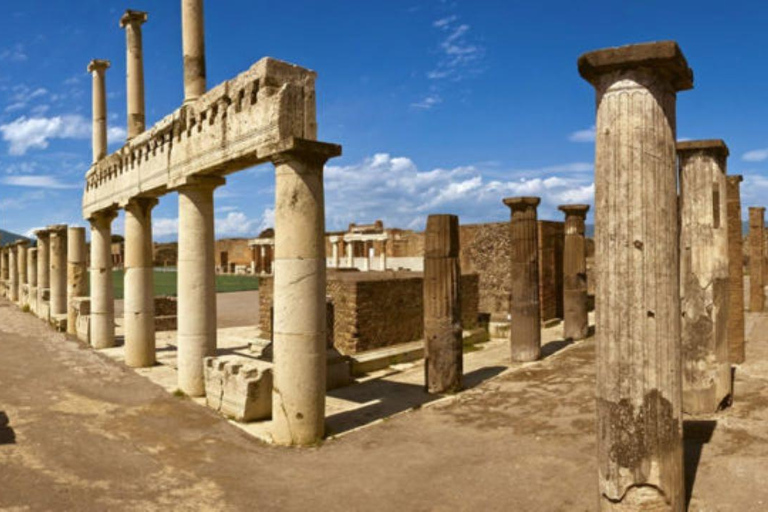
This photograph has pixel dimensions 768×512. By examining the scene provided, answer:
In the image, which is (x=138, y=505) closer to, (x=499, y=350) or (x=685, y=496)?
(x=685, y=496)

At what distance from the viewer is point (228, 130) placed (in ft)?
24.8

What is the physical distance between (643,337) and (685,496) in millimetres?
1754

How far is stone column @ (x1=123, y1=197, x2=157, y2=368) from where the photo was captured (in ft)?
35.9

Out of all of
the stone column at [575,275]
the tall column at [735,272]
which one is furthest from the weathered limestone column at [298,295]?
the stone column at [575,275]

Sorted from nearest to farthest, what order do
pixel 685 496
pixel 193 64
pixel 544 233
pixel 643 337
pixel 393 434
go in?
1. pixel 643 337
2. pixel 685 496
3. pixel 393 434
4. pixel 193 64
5. pixel 544 233

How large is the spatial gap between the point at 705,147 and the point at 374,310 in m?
7.13

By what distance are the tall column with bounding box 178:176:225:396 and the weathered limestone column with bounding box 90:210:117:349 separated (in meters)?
5.21

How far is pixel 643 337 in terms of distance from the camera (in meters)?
3.97

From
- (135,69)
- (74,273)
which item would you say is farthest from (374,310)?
(74,273)

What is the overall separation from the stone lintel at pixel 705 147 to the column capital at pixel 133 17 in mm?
10272

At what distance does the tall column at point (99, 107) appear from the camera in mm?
13695

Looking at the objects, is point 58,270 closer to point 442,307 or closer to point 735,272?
A: point 442,307

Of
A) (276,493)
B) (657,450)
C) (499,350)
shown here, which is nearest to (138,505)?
(276,493)

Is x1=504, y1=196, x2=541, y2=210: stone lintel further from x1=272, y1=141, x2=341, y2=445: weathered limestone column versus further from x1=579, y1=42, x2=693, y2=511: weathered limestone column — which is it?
x1=579, y1=42, x2=693, y2=511: weathered limestone column
